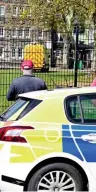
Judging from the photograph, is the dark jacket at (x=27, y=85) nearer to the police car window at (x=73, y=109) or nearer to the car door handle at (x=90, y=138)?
the police car window at (x=73, y=109)

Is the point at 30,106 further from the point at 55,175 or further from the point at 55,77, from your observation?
the point at 55,77

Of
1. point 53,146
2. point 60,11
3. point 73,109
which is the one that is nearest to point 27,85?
point 73,109

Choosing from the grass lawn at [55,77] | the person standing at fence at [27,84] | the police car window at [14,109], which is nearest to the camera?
the police car window at [14,109]

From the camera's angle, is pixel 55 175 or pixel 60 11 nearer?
pixel 55 175

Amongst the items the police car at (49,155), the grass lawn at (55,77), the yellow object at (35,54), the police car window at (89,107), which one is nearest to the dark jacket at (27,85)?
the police car window at (89,107)

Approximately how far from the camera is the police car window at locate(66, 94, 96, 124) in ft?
20.1

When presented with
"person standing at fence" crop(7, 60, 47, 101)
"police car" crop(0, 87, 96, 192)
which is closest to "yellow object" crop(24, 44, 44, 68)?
"person standing at fence" crop(7, 60, 47, 101)

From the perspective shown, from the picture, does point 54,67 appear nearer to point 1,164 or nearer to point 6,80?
point 6,80

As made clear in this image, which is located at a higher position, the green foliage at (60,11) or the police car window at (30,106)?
the green foliage at (60,11)

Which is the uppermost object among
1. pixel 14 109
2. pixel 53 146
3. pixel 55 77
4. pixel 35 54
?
pixel 35 54

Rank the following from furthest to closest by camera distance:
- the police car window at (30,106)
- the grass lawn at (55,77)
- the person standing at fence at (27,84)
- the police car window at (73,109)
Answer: the grass lawn at (55,77)
the person standing at fence at (27,84)
the police car window at (30,106)
the police car window at (73,109)

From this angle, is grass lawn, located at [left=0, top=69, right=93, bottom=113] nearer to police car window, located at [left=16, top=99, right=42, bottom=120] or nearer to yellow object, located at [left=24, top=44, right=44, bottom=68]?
yellow object, located at [left=24, top=44, right=44, bottom=68]

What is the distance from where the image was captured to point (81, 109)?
20.3 feet

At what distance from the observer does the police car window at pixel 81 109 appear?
241 inches
